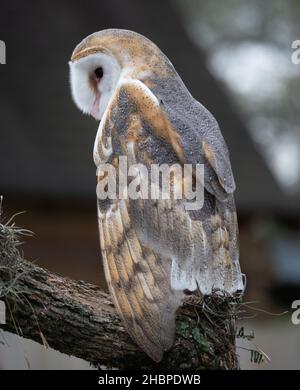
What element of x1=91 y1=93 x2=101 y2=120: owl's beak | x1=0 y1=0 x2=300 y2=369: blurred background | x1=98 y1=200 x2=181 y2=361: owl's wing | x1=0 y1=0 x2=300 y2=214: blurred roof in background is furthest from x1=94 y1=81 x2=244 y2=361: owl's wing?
x1=0 y1=0 x2=300 y2=214: blurred roof in background

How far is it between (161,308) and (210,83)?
6.83 meters

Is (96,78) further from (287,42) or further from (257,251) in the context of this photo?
(287,42)

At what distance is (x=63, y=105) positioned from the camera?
7910 millimetres

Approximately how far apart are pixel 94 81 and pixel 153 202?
49cm

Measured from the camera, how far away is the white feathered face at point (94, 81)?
2783 millimetres

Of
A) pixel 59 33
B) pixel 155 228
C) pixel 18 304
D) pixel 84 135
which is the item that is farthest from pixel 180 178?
pixel 59 33

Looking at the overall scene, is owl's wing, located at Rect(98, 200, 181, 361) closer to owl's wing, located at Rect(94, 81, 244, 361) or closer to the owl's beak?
owl's wing, located at Rect(94, 81, 244, 361)

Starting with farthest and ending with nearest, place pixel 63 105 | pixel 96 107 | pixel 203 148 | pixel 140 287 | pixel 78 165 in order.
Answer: pixel 63 105, pixel 78 165, pixel 96 107, pixel 203 148, pixel 140 287

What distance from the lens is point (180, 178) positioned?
2617 mm

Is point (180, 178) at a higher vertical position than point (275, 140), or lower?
lower

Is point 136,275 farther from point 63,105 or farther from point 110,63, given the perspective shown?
point 63,105

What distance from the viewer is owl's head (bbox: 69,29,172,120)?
2.76m

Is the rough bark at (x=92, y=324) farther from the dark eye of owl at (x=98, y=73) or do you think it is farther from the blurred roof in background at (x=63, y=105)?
the blurred roof in background at (x=63, y=105)

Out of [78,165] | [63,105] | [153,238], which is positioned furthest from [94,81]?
[63,105]
